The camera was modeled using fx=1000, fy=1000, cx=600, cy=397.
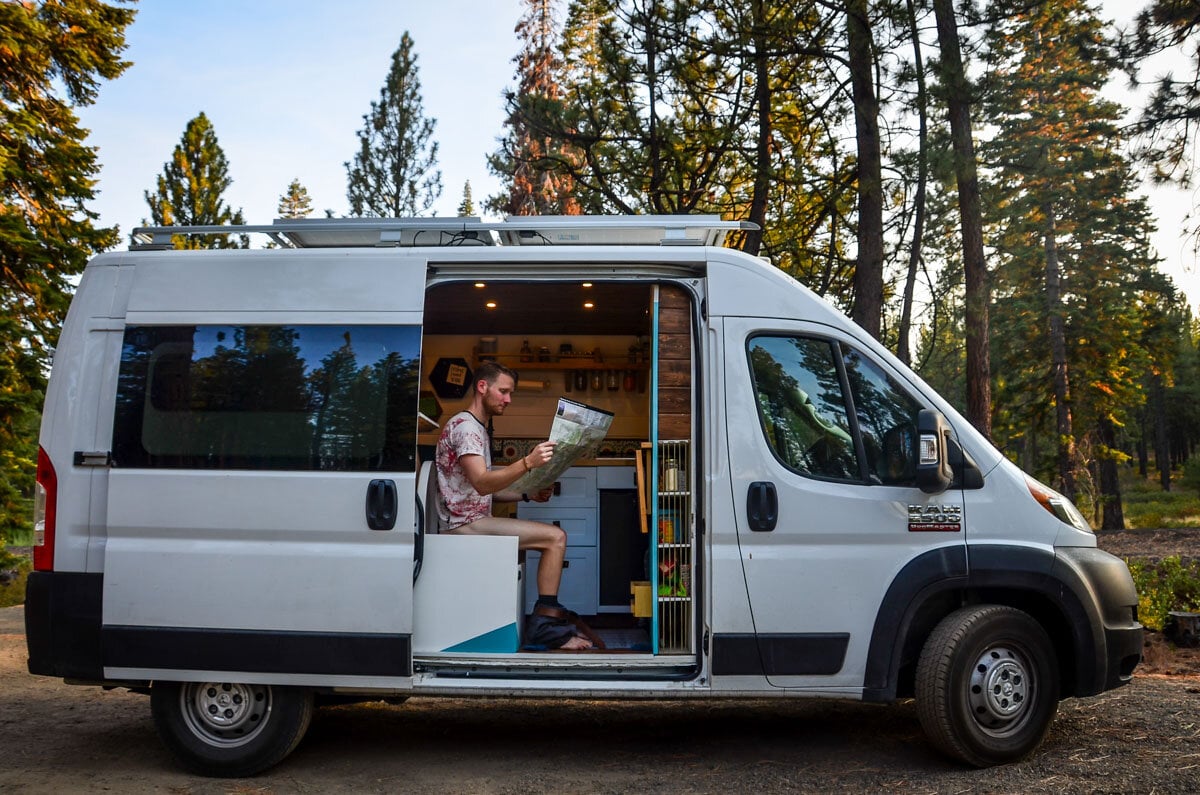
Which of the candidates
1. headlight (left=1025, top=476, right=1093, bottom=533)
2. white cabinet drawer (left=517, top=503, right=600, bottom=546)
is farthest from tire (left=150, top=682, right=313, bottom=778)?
headlight (left=1025, top=476, right=1093, bottom=533)

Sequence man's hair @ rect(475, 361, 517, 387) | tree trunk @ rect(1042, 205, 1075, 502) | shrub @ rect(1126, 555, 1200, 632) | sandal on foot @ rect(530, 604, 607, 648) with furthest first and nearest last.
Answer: tree trunk @ rect(1042, 205, 1075, 502)
shrub @ rect(1126, 555, 1200, 632)
man's hair @ rect(475, 361, 517, 387)
sandal on foot @ rect(530, 604, 607, 648)

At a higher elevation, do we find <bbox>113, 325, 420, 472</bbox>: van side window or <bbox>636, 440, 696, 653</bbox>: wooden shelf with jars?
<bbox>113, 325, 420, 472</bbox>: van side window

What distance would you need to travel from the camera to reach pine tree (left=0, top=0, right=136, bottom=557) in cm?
1420

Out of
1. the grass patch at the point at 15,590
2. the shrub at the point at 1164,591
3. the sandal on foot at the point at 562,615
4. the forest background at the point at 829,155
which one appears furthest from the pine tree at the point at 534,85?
the sandal on foot at the point at 562,615

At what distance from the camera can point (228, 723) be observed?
478 centimetres

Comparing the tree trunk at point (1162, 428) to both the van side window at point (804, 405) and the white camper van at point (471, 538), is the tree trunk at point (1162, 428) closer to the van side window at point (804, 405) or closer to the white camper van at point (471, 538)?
the white camper van at point (471, 538)

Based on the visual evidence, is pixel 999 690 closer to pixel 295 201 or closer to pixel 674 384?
pixel 674 384

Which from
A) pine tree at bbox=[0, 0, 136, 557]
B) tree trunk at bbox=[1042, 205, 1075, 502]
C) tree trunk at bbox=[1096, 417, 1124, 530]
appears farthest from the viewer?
tree trunk at bbox=[1096, 417, 1124, 530]

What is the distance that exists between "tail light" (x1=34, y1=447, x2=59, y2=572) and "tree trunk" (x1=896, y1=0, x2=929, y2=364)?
25.9ft

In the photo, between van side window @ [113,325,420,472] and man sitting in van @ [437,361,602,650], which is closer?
van side window @ [113,325,420,472]

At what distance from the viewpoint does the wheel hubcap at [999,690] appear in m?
4.59

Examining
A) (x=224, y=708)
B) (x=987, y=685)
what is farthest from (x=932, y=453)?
(x=224, y=708)

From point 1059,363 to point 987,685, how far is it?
21156mm

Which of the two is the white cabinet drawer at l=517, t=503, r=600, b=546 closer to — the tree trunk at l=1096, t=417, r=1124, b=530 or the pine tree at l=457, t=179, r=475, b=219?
the tree trunk at l=1096, t=417, r=1124, b=530
